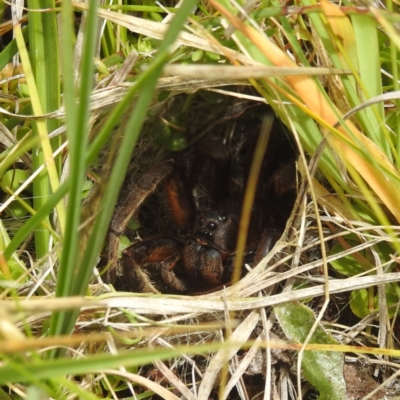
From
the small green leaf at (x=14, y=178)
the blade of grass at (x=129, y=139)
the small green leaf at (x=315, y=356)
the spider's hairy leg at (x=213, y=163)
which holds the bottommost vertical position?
the small green leaf at (x=315, y=356)

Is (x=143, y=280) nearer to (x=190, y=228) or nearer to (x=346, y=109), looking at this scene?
(x=190, y=228)

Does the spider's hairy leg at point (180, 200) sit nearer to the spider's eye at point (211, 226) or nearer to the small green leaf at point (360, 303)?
the spider's eye at point (211, 226)

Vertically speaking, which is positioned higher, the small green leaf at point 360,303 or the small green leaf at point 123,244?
the small green leaf at point 123,244

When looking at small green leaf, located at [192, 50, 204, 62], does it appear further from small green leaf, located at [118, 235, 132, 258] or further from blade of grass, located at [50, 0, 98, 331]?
small green leaf, located at [118, 235, 132, 258]

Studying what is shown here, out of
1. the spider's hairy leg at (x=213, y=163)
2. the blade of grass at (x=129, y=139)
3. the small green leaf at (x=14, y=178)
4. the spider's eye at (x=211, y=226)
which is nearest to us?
the blade of grass at (x=129, y=139)

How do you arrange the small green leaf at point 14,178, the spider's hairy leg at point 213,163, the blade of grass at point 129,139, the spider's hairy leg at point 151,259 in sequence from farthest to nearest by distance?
1. the spider's hairy leg at point 213,163
2. the spider's hairy leg at point 151,259
3. the small green leaf at point 14,178
4. the blade of grass at point 129,139

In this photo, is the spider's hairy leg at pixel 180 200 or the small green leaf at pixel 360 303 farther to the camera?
the spider's hairy leg at pixel 180 200

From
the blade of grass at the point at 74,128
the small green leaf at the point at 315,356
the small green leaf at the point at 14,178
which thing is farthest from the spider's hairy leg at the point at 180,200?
the blade of grass at the point at 74,128

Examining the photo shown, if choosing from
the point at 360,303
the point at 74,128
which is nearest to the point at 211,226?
the point at 360,303

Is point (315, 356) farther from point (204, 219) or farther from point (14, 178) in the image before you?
point (14, 178)
